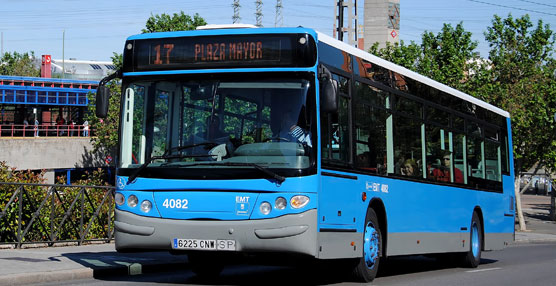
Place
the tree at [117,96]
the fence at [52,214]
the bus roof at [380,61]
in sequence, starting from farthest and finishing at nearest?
the tree at [117,96], the fence at [52,214], the bus roof at [380,61]

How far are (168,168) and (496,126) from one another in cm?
1123

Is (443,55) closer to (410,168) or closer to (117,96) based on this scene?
(117,96)

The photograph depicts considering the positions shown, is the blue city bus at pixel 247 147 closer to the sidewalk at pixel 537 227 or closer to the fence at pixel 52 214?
the fence at pixel 52 214

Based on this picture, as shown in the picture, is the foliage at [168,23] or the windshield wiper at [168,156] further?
the foliage at [168,23]

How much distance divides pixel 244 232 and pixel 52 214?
833 centimetres

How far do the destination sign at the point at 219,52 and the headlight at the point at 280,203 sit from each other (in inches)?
63.8

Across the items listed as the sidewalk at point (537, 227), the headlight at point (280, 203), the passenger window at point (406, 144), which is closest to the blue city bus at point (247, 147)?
the headlight at point (280, 203)

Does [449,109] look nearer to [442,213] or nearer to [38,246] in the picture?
[442,213]

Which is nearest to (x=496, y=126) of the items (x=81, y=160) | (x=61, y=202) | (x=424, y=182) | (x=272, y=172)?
(x=424, y=182)

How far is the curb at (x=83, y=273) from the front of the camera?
1052cm

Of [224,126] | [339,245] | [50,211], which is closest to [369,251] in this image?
[339,245]

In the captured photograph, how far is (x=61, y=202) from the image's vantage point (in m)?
17.4

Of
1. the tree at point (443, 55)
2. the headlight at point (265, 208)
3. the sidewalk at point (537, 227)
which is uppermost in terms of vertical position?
the tree at point (443, 55)

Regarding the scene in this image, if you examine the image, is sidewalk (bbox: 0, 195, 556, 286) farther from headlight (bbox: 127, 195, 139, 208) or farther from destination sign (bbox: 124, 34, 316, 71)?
destination sign (bbox: 124, 34, 316, 71)
